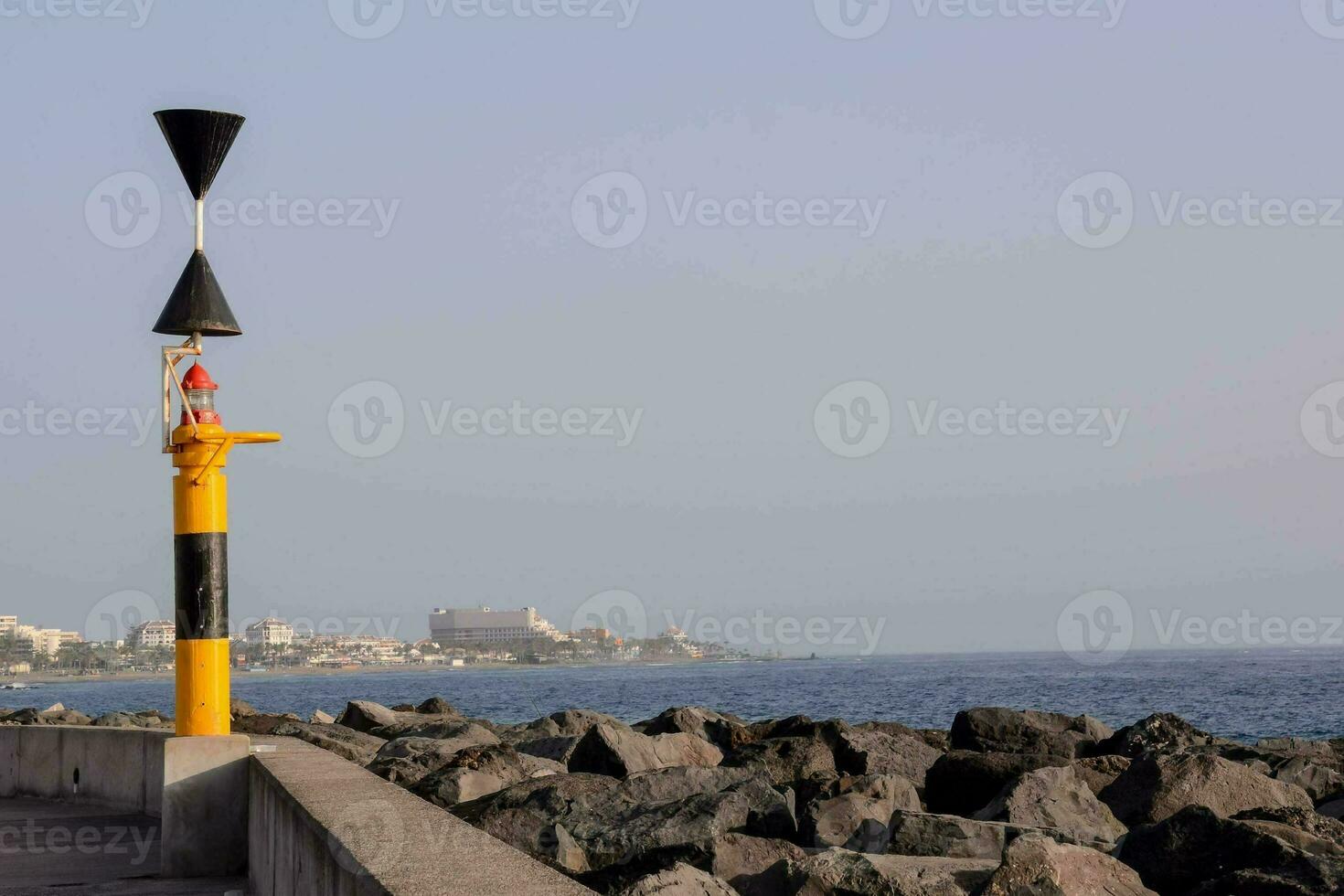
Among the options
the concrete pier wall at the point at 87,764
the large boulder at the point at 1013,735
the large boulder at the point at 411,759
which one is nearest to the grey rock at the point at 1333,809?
the large boulder at the point at 1013,735

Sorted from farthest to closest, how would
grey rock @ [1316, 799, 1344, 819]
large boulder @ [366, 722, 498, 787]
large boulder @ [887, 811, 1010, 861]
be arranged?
grey rock @ [1316, 799, 1344, 819] → large boulder @ [366, 722, 498, 787] → large boulder @ [887, 811, 1010, 861]

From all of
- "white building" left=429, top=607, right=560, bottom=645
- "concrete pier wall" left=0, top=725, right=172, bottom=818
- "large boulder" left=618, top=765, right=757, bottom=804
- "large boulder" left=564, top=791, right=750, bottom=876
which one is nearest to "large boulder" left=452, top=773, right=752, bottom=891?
"large boulder" left=564, top=791, right=750, bottom=876

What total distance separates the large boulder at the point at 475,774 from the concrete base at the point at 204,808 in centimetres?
197

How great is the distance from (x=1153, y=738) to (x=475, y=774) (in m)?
7.97

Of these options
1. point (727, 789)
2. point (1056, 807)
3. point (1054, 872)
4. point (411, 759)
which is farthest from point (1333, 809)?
point (411, 759)

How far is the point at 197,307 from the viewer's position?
7742mm

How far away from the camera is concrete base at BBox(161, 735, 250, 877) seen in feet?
24.3

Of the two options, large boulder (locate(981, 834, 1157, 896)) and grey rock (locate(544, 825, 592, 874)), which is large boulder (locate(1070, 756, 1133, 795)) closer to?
large boulder (locate(981, 834, 1157, 896))

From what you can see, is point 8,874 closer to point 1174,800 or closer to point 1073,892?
point 1073,892

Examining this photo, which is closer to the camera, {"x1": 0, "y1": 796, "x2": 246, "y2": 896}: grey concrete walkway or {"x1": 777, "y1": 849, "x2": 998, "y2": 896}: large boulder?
{"x1": 777, "y1": 849, "x2": 998, "y2": 896}: large boulder

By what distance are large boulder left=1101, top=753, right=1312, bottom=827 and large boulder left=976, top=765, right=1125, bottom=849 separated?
30 centimetres

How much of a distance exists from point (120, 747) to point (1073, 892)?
6308mm

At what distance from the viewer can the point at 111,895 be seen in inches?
268

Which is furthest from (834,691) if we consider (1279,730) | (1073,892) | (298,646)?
(1073,892)
